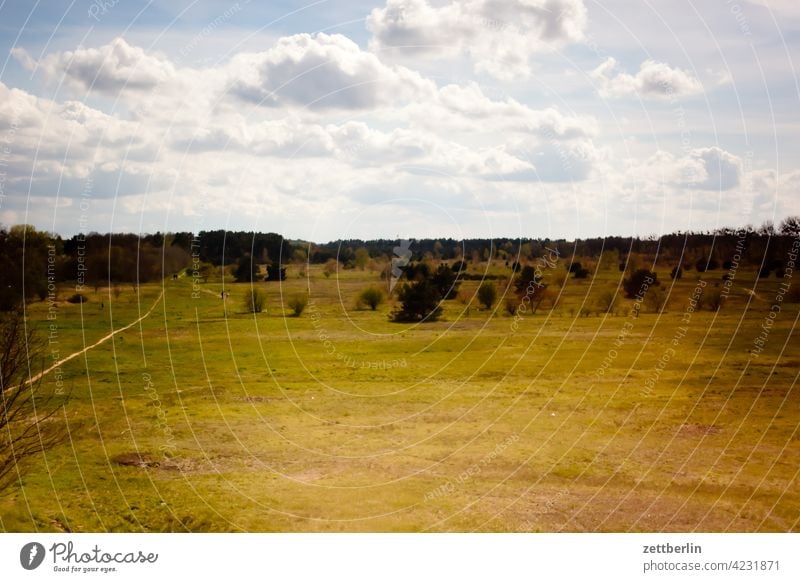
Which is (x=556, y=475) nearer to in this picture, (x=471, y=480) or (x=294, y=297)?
(x=471, y=480)

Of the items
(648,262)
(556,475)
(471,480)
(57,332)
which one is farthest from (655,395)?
(648,262)

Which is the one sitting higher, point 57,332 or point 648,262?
point 648,262

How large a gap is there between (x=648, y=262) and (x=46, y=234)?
52603 millimetres

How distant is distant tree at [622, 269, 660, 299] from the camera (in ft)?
187

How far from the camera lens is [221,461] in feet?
76.7

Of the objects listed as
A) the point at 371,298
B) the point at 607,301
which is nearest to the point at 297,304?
the point at 371,298

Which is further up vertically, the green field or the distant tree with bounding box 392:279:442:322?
the distant tree with bounding box 392:279:442:322

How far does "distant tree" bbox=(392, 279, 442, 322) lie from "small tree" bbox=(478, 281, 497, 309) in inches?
157

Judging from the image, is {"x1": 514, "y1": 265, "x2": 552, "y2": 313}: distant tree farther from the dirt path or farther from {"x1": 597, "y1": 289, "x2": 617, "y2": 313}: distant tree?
the dirt path

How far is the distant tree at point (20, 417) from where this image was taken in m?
19.3

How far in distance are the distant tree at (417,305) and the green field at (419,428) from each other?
8.48 feet

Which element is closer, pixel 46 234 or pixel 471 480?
pixel 471 480

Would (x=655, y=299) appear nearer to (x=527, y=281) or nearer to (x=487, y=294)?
(x=527, y=281)

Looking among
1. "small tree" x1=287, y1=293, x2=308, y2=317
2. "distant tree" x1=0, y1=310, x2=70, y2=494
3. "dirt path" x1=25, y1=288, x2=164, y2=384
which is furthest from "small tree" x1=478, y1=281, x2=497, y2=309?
"distant tree" x1=0, y1=310, x2=70, y2=494
